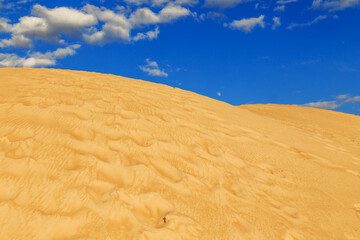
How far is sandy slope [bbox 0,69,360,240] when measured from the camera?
204 centimetres

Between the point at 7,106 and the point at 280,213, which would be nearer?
the point at 280,213

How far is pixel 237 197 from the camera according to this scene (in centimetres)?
267

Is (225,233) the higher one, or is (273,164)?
(273,164)

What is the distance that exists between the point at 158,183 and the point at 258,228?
1.05 meters

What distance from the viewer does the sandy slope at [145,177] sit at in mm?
2043

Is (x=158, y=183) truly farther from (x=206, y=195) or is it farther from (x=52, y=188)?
(x=52, y=188)

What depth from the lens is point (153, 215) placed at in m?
2.18

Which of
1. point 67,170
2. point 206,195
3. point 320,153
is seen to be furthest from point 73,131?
point 320,153

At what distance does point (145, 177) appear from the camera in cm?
255

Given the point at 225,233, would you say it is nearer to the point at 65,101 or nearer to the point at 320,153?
the point at 65,101

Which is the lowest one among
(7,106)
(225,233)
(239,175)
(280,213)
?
(225,233)

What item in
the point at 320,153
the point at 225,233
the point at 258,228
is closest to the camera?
the point at 225,233

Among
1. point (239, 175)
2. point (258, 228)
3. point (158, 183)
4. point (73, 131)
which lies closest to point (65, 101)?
point (73, 131)

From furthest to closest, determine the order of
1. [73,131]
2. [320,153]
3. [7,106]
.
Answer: [320,153]
[7,106]
[73,131]
